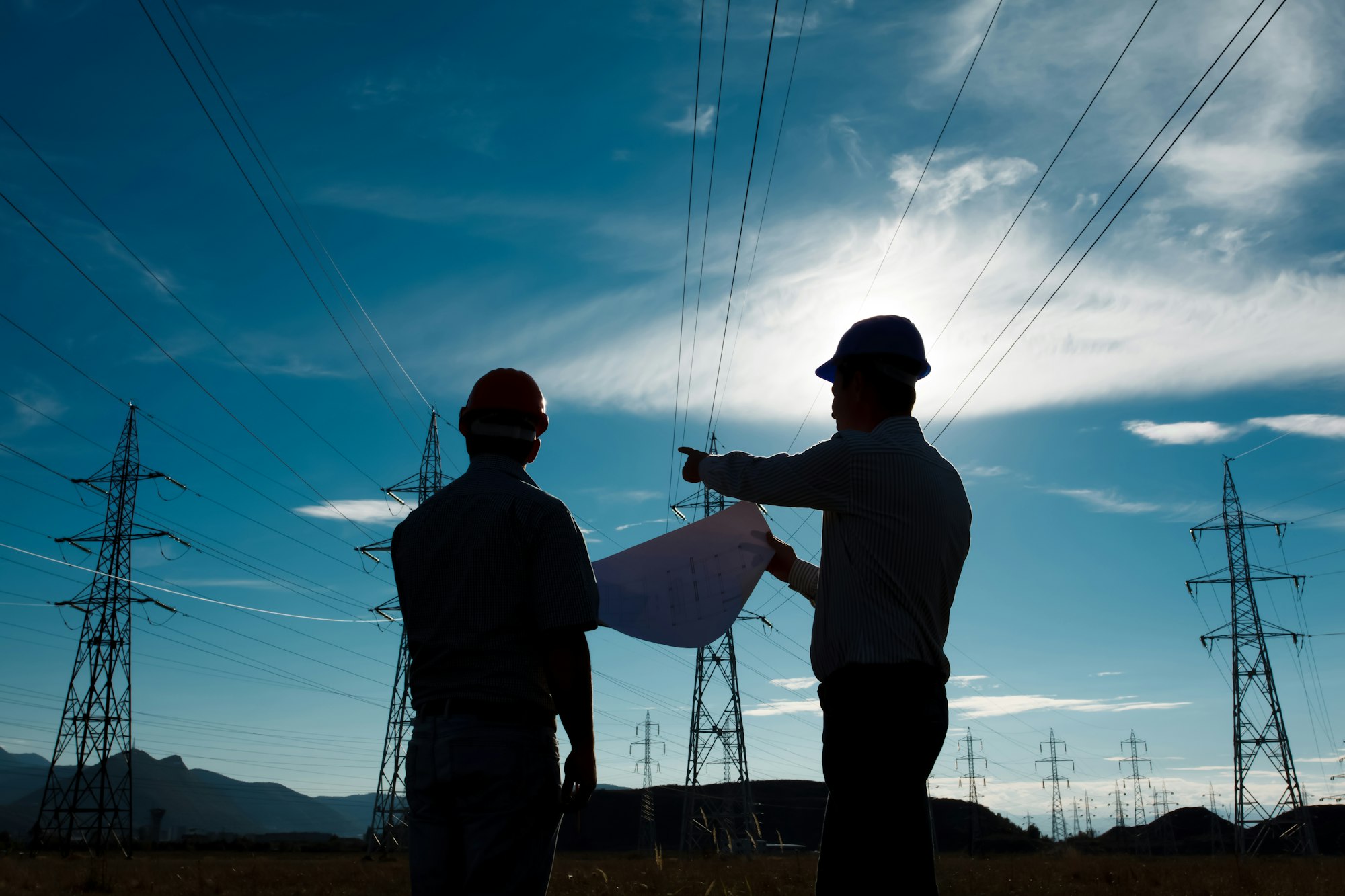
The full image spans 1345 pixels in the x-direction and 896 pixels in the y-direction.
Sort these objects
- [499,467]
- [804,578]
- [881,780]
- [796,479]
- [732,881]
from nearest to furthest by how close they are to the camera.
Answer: [881,780] → [796,479] → [499,467] → [804,578] → [732,881]

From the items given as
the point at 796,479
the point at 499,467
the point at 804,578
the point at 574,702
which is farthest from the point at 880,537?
the point at 499,467

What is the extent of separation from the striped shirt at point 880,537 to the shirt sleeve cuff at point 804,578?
0.54 m

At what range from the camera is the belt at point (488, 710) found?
2.75m

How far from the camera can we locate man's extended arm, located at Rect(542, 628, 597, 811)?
9.25 ft

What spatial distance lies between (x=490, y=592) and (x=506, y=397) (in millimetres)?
712

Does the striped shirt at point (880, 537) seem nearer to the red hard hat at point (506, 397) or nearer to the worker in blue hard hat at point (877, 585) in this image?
the worker in blue hard hat at point (877, 585)

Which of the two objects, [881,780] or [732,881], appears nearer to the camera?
[881,780]

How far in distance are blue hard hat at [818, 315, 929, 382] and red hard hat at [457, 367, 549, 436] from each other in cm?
105

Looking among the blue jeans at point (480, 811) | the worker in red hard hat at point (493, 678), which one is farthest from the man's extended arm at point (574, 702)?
the blue jeans at point (480, 811)

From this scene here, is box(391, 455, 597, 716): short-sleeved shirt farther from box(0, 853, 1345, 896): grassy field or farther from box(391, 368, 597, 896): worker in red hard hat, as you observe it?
box(0, 853, 1345, 896): grassy field

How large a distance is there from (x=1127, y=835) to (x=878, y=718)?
78794 mm

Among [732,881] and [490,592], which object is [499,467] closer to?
[490,592]

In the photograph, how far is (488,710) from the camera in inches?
108

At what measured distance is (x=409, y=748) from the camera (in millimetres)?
2812
